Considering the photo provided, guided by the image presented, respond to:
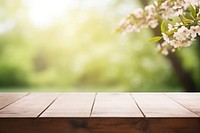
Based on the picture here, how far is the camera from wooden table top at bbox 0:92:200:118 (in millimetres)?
1021

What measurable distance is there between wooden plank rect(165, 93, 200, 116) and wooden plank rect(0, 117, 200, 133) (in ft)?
0.30

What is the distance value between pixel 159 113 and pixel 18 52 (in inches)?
314

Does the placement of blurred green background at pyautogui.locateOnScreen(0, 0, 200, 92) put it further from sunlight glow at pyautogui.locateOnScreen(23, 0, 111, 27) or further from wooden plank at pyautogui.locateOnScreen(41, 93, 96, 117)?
wooden plank at pyautogui.locateOnScreen(41, 93, 96, 117)

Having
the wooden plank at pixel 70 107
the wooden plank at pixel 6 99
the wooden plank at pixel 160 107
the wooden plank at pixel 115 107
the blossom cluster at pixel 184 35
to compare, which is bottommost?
the wooden plank at pixel 160 107

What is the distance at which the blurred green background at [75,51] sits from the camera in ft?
21.1

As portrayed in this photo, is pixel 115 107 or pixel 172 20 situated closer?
pixel 115 107

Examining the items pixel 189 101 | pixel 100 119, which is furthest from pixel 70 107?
pixel 189 101

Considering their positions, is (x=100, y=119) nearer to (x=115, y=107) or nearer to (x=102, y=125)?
(x=102, y=125)

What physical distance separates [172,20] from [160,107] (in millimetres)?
386

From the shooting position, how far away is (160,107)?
117cm

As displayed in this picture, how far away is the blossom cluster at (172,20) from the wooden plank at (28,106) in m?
0.45

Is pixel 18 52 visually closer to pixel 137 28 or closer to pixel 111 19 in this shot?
pixel 111 19

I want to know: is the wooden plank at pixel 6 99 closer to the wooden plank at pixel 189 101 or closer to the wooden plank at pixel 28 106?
the wooden plank at pixel 28 106

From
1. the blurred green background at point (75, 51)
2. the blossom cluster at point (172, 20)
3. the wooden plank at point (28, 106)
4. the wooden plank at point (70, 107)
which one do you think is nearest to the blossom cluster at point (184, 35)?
the blossom cluster at point (172, 20)
